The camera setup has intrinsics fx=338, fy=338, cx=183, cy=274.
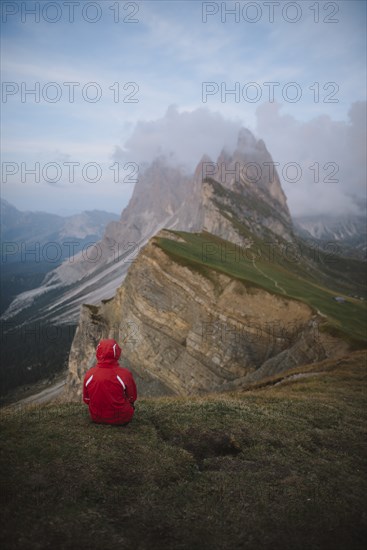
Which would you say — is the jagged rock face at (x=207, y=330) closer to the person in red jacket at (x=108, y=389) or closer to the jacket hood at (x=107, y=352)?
the person in red jacket at (x=108, y=389)

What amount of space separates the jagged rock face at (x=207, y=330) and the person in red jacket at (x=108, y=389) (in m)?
24.8

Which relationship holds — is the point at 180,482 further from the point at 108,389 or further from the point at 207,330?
the point at 207,330

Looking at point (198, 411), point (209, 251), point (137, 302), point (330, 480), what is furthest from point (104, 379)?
point (209, 251)

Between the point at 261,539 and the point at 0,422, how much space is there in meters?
7.92

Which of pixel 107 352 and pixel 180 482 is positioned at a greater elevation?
pixel 107 352

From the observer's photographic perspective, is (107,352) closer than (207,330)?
Yes

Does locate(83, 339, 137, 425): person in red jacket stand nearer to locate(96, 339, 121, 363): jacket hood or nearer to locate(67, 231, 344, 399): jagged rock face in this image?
locate(96, 339, 121, 363): jacket hood

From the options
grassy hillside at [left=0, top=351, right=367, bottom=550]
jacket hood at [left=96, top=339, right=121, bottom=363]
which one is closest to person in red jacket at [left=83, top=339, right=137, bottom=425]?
jacket hood at [left=96, top=339, right=121, bottom=363]

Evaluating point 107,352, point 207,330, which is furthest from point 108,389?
point 207,330

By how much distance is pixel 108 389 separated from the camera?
32.9 ft

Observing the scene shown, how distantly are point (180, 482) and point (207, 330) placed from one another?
3048 centimetres

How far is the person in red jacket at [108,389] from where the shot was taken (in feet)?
32.9

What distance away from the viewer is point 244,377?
111 feet

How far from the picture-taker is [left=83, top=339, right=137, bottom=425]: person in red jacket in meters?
10.0
